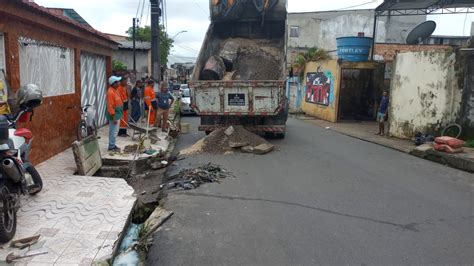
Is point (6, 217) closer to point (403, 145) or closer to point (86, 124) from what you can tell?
point (86, 124)

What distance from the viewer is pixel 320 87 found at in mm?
21672

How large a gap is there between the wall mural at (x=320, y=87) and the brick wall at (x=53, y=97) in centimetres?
1232

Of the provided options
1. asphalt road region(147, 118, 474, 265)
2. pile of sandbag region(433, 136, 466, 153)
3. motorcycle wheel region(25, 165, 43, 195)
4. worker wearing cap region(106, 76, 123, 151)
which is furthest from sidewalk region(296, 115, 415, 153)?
motorcycle wheel region(25, 165, 43, 195)

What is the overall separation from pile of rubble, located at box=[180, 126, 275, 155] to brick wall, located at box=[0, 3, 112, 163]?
274 cm

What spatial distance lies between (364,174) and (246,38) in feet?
24.0

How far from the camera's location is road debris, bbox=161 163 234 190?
7.11 meters

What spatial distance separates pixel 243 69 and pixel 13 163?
365 inches

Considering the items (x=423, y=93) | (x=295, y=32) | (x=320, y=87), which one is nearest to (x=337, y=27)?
(x=295, y=32)

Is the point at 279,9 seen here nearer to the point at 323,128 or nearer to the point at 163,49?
the point at 323,128

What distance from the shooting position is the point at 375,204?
6.29 metres

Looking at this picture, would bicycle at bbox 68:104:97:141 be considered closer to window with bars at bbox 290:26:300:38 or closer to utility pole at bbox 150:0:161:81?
utility pole at bbox 150:0:161:81

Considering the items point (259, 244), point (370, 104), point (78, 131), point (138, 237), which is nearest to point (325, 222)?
point (259, 244)

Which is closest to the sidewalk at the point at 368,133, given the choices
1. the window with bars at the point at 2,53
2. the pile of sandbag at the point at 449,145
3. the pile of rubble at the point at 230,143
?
the pile of sandbag at the point at 449,145

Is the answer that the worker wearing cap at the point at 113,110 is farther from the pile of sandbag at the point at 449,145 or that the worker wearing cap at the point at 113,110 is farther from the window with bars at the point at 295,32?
the window with bars at the point at 295,32
